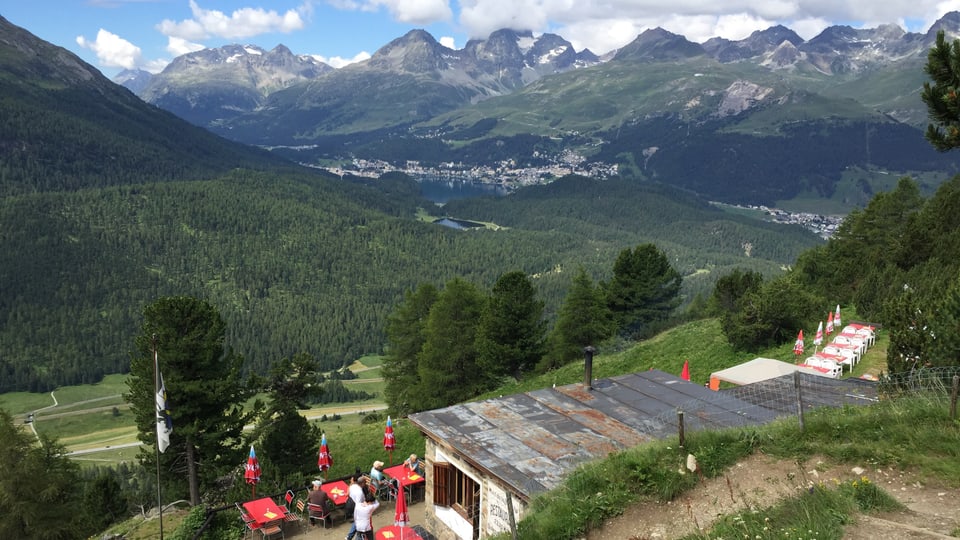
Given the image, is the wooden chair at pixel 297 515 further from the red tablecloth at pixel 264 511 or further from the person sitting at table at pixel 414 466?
the person sitting at table at pixel 414 466

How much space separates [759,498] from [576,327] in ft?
134

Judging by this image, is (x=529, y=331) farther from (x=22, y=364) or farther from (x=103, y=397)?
(x=22, y=364)

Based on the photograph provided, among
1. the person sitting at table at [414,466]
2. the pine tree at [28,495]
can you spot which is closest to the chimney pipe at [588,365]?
the person sitting at table at [414,466]

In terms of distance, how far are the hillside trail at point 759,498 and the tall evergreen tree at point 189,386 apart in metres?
25.7

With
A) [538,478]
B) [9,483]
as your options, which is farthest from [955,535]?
[9,483]

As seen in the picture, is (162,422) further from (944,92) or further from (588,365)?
(944,92)

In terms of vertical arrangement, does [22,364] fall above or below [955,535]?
below

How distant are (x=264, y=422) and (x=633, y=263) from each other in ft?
141

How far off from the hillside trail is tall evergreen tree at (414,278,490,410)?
123 feet

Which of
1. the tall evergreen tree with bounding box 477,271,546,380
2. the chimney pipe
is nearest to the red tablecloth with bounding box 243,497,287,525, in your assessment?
the chimney pipe

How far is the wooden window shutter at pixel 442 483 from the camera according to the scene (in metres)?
19.4

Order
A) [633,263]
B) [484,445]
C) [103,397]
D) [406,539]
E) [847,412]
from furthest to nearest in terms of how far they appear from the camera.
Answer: [103,397] < [633,263] < [406,539] < [484,445] < [847,412]

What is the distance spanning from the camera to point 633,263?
66250mm

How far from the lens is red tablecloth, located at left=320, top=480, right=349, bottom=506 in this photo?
957 inches
